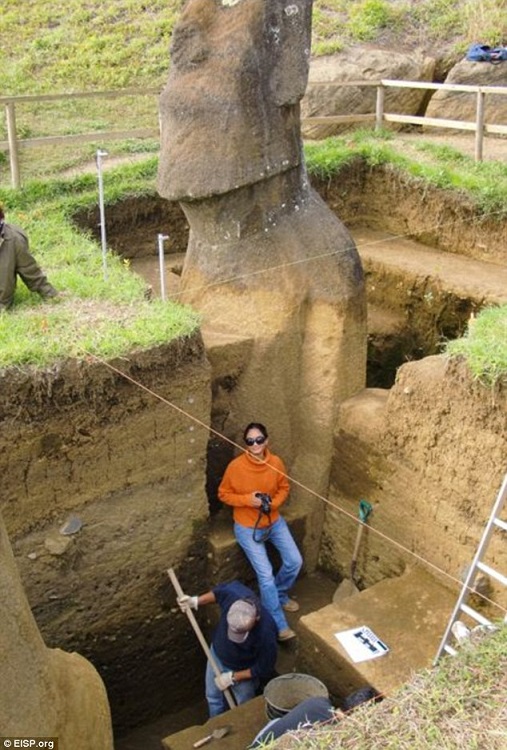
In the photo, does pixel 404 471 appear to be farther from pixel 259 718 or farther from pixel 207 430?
pixel 259 718

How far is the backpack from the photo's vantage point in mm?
13477

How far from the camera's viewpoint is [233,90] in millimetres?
7031

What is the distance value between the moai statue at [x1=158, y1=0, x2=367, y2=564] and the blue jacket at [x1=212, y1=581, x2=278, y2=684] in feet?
4.94

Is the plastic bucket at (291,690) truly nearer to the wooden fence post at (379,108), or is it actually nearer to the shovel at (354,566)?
the shovel at (354,566)

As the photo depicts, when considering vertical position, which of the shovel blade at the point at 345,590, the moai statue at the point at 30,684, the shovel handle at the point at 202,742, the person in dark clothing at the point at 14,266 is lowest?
the shovel blade at the point at 345,590

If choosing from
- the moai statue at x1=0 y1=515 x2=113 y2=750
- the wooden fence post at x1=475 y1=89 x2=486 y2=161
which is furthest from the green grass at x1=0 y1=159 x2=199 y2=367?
the wooden fence post at x1=475 y1=89 x2=486 y2=161

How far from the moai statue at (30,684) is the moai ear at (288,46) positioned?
471 centimetres

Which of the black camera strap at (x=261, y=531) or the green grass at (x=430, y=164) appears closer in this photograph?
the black camera strap at (x=261, y=531)

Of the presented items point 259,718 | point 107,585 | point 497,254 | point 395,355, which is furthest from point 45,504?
point 497,254

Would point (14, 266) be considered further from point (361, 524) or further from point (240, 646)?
point (361, 524)

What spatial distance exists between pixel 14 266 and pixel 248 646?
3.38 metres

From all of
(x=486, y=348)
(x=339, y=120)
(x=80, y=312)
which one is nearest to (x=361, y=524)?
(x=486, y=348)

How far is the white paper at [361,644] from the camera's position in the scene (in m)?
5.98

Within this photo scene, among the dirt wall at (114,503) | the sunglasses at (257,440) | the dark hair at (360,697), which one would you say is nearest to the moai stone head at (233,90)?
the dirt wall at (114,503)
